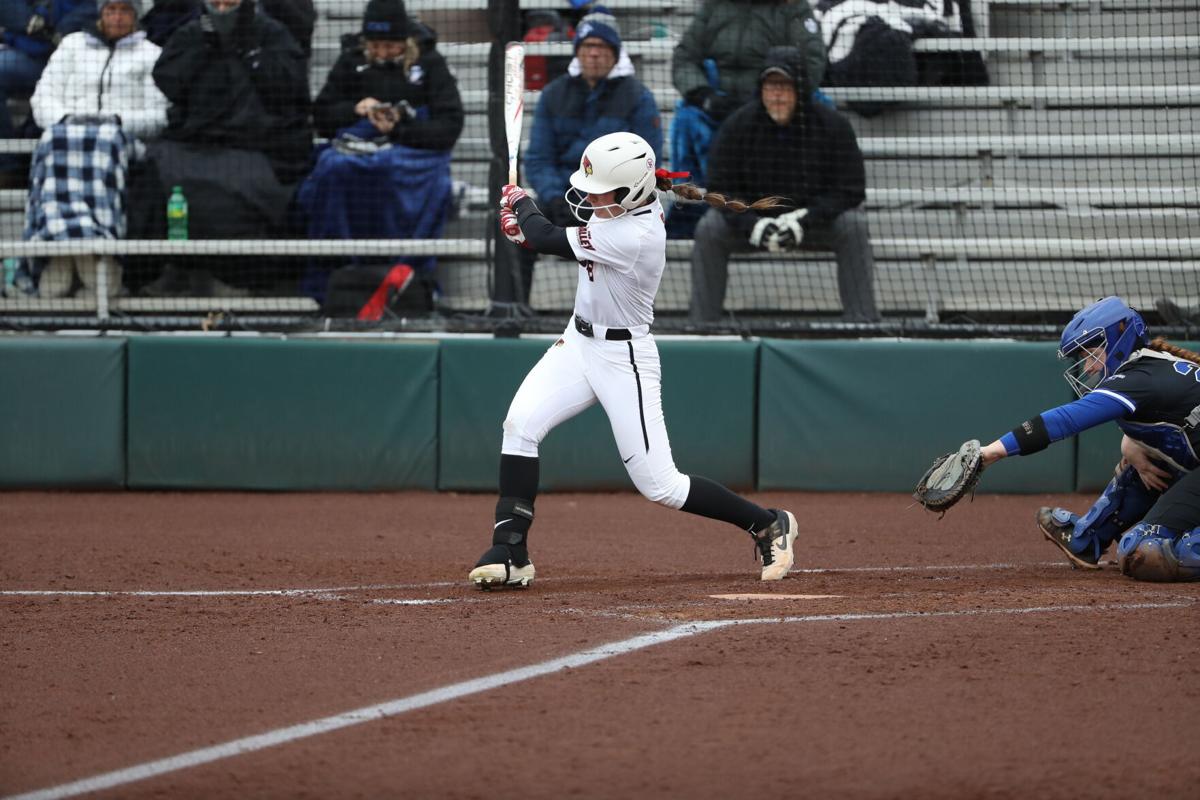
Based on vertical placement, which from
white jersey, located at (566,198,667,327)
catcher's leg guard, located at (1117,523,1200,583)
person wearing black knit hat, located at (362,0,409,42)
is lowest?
catcher's leg guard, located at (1117,523,1200,583)

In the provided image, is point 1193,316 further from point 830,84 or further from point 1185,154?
point 830,84

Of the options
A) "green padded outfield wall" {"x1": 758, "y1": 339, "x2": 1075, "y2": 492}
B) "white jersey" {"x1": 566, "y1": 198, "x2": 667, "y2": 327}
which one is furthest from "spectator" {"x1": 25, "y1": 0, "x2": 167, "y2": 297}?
"white jersey" {"x1": 566, "y1": 198, "x2": 667, "y2": 327}

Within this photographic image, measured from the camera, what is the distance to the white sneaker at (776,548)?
623cm

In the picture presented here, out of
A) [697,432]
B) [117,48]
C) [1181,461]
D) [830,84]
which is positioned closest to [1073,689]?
[1181,461]

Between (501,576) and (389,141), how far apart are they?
4921mm

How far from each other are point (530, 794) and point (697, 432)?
20.7 ft

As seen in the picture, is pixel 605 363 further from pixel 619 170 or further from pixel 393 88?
pixel 393 88

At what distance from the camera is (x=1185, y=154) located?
1039 cm

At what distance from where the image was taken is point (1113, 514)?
6387 millimetres

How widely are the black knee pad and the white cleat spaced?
0.35ft

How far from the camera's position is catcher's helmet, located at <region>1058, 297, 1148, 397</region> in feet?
19.4

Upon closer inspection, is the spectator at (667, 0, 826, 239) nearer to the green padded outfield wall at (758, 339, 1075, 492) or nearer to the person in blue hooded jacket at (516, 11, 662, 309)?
the person in blue hooded jacket at (516, 11, 662, 309)

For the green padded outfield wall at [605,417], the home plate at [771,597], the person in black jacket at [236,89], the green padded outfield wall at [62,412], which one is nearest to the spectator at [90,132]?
the person in black jacket at [236,89]

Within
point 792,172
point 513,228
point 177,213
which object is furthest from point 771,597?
point 177,213
